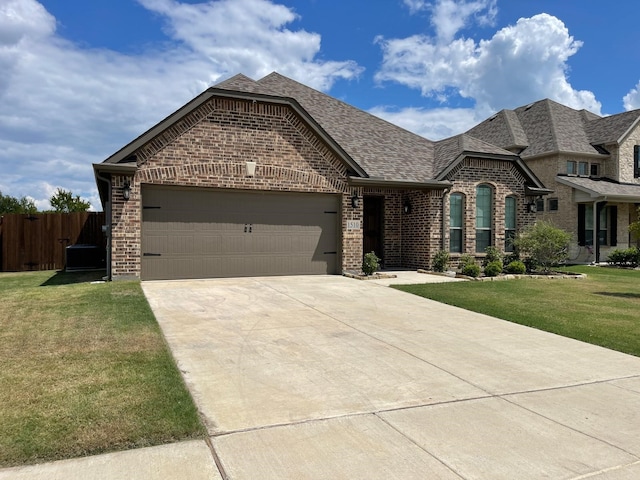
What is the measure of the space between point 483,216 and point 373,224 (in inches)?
152

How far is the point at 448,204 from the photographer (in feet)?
52.0

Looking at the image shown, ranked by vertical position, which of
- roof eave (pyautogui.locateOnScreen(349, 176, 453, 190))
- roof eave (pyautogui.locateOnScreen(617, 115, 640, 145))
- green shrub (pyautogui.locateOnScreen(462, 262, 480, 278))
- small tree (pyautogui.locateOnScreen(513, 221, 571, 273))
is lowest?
green shrub (pyautogui.locateOnScreen(462, 262, 480, 278))

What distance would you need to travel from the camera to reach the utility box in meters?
15.7

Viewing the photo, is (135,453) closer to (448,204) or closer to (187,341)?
(187,341)

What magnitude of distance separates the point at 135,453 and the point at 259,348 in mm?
2737

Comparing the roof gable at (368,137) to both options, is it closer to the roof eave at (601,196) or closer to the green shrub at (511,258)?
the green shrub at (511,258)

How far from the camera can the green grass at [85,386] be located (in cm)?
329

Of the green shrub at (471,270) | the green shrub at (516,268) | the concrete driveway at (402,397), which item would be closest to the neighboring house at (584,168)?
the green shrub at (516,268)

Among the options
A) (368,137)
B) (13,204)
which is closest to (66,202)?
(13,204)

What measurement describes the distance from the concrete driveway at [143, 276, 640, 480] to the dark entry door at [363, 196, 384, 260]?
868 cm

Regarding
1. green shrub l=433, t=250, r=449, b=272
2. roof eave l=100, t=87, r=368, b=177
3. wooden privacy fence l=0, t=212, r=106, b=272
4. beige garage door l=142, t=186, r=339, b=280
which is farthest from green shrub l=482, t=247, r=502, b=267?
wooden privacy fence l=0, t=212, r=106, b=272

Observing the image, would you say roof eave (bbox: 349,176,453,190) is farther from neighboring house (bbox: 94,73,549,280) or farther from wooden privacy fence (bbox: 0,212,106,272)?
wooden privacy fence (bbox: 0,212,106,272)

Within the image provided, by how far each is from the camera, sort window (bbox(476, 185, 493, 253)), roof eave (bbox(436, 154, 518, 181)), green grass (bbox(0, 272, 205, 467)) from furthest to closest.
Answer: window (bbox(476, 185, 493, 253)) < roof eave (bbox(436, 154, 518, 181)) < green grass (bbox(0, 272, 205, 467))

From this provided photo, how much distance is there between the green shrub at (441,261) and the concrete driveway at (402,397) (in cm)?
722
